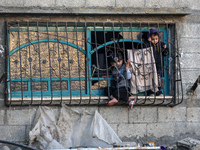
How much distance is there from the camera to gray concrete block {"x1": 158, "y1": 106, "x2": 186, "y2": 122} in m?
5.55

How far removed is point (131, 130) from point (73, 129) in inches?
40.3

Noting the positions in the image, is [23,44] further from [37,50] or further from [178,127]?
[178,127]

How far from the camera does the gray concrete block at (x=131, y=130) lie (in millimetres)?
5445

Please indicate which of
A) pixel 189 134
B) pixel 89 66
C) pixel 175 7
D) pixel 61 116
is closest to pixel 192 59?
pixel 175 7

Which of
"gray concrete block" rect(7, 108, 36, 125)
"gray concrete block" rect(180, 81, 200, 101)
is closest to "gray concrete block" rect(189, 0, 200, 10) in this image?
"gray concrete block" rect(180, 81, 200, 101)

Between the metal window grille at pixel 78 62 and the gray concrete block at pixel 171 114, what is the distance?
0.38 feet

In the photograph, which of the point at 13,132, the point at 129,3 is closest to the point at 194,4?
the point at 129,3

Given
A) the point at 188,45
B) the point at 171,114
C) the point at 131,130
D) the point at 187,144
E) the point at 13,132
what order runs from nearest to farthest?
the point at 187,144 → the point at 13,132 → the point at 131,130 → the point at 171,114 → the point at 188,45

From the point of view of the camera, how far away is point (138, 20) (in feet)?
18.5

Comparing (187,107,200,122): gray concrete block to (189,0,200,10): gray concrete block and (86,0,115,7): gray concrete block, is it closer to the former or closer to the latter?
(189,0,200,10): gray concrete block

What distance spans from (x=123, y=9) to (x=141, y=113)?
1.86 m

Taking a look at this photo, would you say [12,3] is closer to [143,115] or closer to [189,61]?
[143,115]

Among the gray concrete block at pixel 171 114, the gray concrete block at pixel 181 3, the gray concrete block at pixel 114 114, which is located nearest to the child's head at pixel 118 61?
the gray concrete block at pixel 114 114

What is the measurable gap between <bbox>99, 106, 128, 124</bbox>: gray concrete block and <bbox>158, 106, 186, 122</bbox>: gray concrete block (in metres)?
0.64
